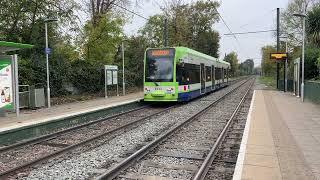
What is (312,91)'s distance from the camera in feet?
84.5

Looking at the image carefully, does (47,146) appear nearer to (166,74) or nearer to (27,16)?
(166,74)

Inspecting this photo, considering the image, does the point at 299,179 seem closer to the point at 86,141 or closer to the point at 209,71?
the point at 86,141

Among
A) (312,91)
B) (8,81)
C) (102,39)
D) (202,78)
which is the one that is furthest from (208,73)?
(8,81)

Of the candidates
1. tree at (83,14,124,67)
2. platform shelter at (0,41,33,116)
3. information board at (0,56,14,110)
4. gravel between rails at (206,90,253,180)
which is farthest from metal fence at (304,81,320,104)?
information board at (0,56,14,110)

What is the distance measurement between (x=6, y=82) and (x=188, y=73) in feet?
35.6

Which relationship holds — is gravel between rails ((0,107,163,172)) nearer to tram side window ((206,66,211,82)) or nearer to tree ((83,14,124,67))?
tree ((83,14,124,67))

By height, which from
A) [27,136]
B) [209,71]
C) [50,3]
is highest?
[50,3]

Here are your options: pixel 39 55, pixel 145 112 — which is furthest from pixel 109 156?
pixel 39 55

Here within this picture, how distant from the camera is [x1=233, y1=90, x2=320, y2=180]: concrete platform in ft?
26.9

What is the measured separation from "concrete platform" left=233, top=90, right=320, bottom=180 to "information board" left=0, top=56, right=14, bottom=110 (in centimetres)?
930

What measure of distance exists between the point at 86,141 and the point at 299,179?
21.1 ft

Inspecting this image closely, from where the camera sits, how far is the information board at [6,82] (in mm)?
17625

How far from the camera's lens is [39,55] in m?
27.2

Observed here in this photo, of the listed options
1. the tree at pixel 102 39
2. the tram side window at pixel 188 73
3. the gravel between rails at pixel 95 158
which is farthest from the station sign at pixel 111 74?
the gravel between rails at pixel 95 158
